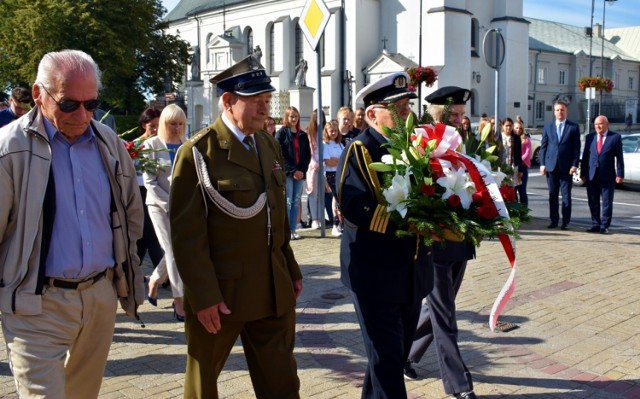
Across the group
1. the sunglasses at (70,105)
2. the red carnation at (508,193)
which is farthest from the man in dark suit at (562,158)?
the sunglasses at (70,105)

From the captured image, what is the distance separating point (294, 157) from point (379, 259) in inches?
314

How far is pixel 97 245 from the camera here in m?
3.52

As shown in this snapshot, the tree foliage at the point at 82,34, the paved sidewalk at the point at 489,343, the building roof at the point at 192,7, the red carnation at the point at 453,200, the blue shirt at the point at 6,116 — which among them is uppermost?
the building roof at the point at 192,7

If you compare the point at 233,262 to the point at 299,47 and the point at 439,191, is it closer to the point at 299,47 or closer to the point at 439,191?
the point at 439,191

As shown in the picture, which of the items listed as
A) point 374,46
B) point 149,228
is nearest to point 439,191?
point 149,228

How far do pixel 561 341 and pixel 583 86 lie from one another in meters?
32.5

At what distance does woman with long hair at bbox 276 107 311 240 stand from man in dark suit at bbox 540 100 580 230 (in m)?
4.16

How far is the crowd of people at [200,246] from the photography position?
334 centimetres

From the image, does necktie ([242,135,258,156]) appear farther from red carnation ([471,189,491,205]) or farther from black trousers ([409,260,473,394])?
black trousers ([409,260,473,394])

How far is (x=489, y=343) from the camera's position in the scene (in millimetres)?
6250

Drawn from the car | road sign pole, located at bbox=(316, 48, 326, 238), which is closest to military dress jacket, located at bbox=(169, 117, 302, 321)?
road sign pole, located at bbox=(316, 48, 326, 238)

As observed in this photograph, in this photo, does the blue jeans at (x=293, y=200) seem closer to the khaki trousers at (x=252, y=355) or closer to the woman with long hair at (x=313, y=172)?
the woman with long hair at (x=313, y=172)

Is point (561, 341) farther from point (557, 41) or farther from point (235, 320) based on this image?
point (557, 41)

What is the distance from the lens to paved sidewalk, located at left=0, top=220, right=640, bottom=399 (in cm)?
518
